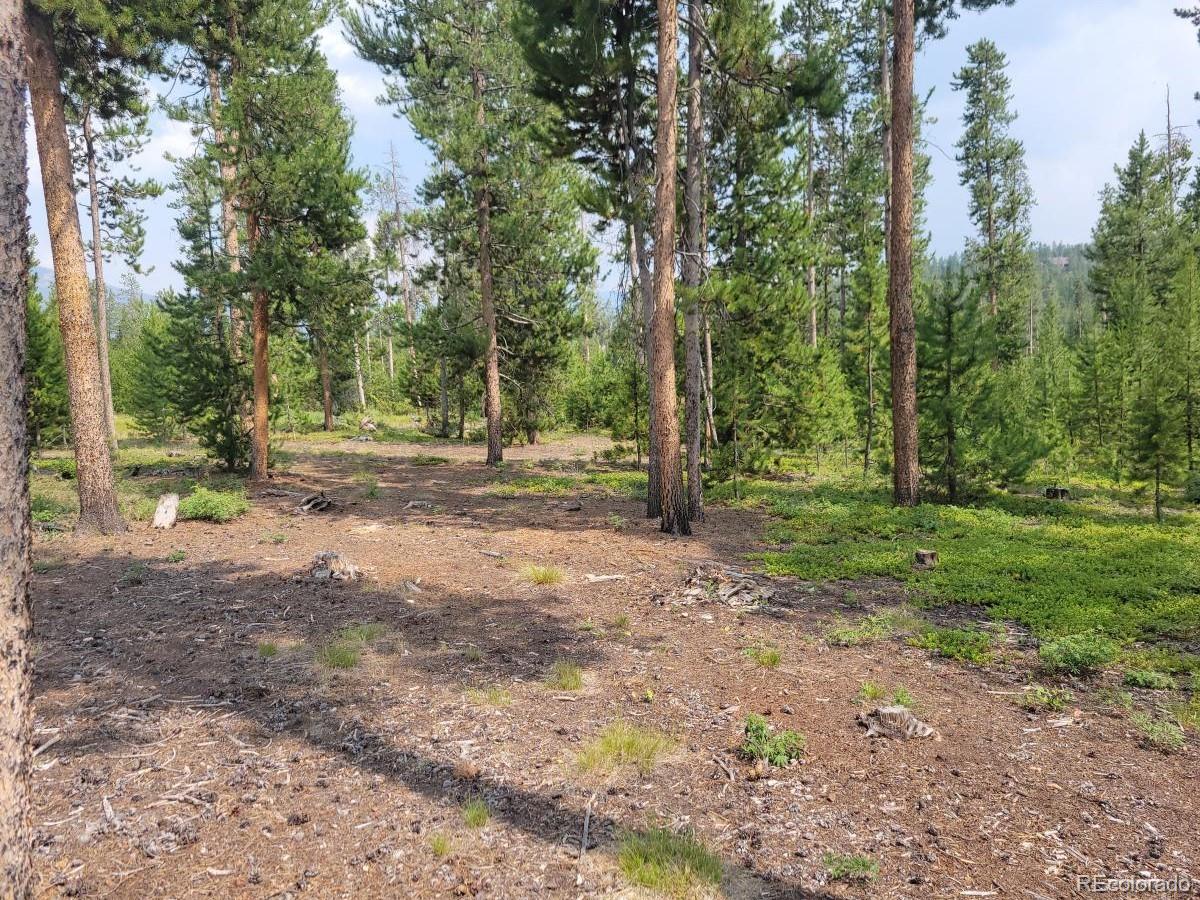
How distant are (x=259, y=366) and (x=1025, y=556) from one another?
15.7 m

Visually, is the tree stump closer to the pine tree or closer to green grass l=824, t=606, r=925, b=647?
green grass l=824, t=606, r=925, b=647

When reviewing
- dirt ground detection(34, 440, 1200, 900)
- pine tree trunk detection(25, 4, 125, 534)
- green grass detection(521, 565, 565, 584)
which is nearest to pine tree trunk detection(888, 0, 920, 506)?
dirt ground detection(34, 440, 1200, 900)

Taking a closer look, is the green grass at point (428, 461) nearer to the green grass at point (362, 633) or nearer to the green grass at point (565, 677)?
the green grass at point (362, 633)

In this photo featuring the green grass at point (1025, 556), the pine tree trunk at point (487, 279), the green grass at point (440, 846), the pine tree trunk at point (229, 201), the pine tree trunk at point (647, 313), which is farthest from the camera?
the pine tree trunk at point (487, 279)

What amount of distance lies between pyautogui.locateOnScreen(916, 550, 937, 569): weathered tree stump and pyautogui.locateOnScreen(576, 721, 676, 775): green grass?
5637 mm

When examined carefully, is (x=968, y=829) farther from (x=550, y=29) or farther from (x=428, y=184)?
A: (x=428, y=184)

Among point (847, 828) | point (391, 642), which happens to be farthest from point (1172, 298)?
point (391, 642)

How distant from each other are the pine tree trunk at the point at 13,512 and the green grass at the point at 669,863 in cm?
266

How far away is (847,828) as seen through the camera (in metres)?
3.50

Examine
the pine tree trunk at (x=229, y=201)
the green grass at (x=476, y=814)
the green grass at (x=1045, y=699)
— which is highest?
the pine tree trunk at (x=229, y=201)

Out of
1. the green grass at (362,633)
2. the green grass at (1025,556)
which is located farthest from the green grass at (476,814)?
the green grass at (1025,556)

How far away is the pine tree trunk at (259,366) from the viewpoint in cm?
1444

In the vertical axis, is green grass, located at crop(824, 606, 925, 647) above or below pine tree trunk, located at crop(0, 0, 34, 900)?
below

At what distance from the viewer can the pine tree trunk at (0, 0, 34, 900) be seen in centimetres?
257
